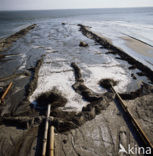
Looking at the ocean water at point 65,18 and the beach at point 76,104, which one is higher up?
the ocean water at point 65,18

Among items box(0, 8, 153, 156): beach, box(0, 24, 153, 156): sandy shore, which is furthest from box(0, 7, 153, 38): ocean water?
box(0, 24, 153, 156): sandy shore

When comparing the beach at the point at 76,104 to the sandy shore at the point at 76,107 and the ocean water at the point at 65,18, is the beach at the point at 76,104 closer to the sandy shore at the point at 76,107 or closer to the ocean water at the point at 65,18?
the sandy shore at the point at 76,107

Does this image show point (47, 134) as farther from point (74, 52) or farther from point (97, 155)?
point (74, 52)

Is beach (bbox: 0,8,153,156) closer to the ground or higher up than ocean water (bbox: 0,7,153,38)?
closer to the ground

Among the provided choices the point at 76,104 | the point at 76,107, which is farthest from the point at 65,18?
the point at 76,107

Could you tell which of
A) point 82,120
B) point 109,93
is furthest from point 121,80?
point 82,120

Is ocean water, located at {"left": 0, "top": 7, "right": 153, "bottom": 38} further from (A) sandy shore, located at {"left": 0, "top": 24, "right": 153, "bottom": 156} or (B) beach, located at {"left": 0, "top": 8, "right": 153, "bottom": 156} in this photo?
(A) sandy shore, located at {"left": 0, "top": 24, "right": 153, "bottom": 156}

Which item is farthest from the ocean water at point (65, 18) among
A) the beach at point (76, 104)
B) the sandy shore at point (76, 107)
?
the sandy shore at point (76, 107)

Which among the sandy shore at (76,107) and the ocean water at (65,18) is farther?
the ocean water at (65,18)

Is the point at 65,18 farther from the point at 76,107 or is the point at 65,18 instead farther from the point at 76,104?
the point at 76,107

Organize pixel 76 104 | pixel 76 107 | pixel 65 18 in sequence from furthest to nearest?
pixel 65 18
pixel 76 104
pixel 76 107

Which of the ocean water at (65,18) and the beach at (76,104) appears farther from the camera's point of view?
the ocean water at (65,18)

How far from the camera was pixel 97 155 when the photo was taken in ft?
11.6

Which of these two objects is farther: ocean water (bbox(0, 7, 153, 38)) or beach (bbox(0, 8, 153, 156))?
ocean water (bbox(0, 7, 153, 38))
